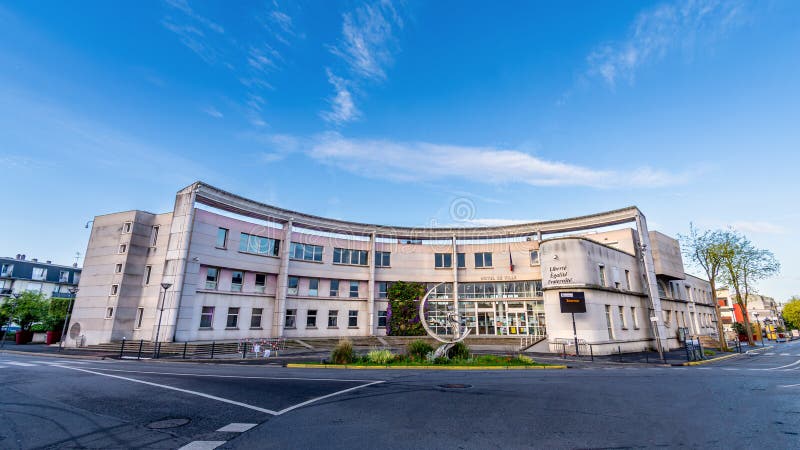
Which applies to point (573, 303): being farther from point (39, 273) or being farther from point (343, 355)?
point (39, 273)

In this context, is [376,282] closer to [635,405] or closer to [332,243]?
[332,243]

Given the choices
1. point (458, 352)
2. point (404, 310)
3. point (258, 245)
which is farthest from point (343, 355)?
point (404, 310)

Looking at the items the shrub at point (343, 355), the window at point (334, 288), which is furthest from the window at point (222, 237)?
the shrub at point (343, 355)

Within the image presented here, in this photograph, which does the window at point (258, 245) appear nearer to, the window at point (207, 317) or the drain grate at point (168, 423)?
the window at point (207, 317)

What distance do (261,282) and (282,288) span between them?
2289 millimetres

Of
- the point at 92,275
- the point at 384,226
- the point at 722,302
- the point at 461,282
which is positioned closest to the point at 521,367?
the point at 461,282

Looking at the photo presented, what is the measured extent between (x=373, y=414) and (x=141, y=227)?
107 feet

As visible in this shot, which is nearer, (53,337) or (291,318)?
(53,337)

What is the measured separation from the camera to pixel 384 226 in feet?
137

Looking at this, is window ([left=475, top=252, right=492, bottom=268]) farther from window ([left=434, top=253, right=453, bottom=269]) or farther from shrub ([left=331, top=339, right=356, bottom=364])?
shrub ([left=331, top=339, right=356, bottom=364])

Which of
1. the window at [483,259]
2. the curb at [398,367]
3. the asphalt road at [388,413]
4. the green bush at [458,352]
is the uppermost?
the window at [483,259]

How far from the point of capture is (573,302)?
26.4 m

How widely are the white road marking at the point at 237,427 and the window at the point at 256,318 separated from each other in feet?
96.4

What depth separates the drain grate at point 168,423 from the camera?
21.8 ft
